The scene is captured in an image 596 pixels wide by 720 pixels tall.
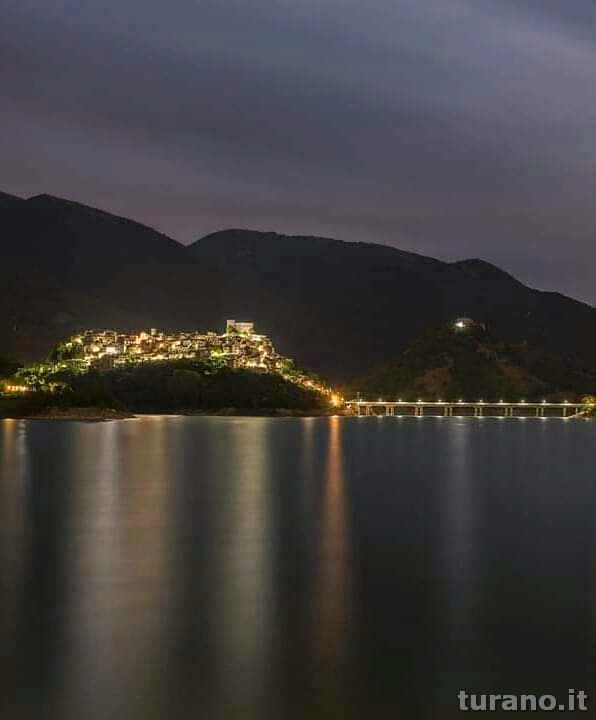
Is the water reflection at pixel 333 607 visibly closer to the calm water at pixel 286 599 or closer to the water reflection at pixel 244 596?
the calm water at pixel 286 599

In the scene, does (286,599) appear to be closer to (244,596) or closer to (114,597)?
(244,596)

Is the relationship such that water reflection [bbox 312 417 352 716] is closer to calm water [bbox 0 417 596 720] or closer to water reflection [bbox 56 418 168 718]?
calm water [bbox 0 417 596 720]

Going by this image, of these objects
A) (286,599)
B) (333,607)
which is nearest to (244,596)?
(286,599)

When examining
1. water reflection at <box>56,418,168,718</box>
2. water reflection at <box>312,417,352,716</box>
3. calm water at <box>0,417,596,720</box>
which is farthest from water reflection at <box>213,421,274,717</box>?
water reflection at <box>56,418,168,718</box>

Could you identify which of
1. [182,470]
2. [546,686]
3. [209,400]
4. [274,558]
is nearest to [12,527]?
[274,558]

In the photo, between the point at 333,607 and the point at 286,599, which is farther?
the point at 286,599

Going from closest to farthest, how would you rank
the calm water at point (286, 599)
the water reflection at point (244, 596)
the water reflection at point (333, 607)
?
the calm water at point (286, 599)
the water reflection at point (333, 607)
the water reflection at point (244, 596)

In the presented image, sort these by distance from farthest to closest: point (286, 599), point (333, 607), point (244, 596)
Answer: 1. point (244, 596)
2. point (286, 599)
3. point (333, 607)

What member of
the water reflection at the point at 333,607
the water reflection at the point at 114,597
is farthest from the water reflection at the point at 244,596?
the water reflection at the point at 114,597
